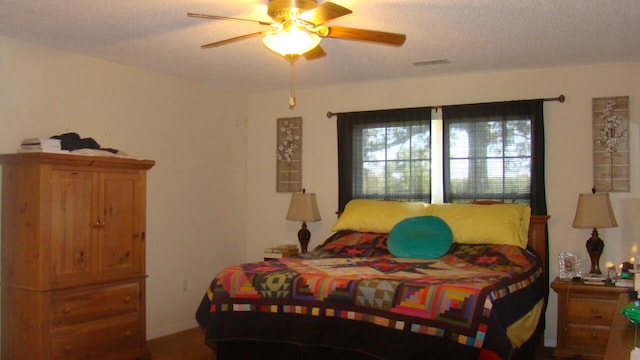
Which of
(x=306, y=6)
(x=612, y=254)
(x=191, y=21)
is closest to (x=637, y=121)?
(x=612, y=254)

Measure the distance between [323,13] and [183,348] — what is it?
9.86 feet

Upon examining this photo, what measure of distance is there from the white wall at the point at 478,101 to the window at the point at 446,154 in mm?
132

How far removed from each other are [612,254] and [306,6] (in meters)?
3.29

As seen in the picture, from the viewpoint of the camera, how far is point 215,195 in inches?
226

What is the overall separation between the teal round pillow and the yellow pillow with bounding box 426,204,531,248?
0.12m

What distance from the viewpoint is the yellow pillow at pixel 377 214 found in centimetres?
485

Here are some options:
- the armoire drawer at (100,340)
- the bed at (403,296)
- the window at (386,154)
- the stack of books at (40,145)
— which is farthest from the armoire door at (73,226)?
the window at (386,154)

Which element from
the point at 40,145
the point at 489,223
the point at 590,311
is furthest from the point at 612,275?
the point at 40,145

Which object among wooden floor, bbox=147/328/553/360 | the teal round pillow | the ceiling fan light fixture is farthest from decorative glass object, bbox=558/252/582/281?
the ceiling fan light fixture

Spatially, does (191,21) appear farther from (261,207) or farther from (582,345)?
(582,345)

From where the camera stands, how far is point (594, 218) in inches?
172

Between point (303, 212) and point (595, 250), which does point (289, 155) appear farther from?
point (595, 250)

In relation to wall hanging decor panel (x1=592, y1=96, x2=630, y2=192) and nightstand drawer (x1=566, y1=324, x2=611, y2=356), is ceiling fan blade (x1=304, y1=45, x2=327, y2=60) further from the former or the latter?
nightstand drawer (x1=566, y1=324, x2=611, y2=356)

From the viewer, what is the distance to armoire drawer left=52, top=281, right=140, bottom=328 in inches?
146
